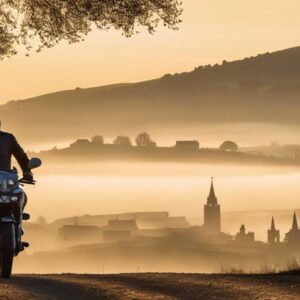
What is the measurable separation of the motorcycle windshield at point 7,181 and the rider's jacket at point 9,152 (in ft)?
1.26

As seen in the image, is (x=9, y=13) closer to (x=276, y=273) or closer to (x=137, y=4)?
(x=137, y=4)

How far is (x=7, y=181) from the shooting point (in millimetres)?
20891

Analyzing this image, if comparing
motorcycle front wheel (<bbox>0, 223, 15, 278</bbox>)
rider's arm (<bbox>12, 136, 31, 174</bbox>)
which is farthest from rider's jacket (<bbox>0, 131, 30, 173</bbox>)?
motorcycle front wheel (<bbox>0, 223, 15, 278</bbox>)

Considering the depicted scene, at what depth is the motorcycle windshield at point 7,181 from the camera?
20859mm

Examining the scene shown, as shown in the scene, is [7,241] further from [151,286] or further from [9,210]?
[151,286]

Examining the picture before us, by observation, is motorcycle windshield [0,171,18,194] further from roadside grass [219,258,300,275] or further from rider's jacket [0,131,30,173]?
roadside grass [219,258,300,275]

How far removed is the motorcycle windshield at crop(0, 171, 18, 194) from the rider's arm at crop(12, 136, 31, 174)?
1.04 metres

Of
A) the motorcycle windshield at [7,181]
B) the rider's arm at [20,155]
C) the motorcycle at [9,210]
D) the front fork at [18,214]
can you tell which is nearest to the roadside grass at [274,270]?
the rider's arm at [20,155]

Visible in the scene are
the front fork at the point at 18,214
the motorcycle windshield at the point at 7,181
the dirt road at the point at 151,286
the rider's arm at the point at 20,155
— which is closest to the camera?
the dirt road at the point at 151,286

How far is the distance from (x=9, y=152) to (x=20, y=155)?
40cm

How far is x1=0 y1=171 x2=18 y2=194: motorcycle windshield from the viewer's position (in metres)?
20.9

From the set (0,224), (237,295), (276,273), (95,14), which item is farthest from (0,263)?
(95,14)

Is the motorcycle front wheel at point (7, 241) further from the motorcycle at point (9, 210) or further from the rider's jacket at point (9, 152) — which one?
the rider's jacket at point (9, 152)

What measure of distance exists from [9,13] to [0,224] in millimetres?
14053
